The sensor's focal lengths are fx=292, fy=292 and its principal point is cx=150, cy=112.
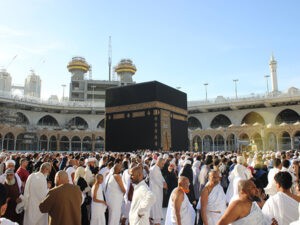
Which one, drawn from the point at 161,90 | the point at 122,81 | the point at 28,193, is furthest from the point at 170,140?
the point at 122,81

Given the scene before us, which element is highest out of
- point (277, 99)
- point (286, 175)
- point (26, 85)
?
point (26, 85)

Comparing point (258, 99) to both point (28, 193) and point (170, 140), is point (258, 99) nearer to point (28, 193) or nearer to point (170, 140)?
point (170, 140)

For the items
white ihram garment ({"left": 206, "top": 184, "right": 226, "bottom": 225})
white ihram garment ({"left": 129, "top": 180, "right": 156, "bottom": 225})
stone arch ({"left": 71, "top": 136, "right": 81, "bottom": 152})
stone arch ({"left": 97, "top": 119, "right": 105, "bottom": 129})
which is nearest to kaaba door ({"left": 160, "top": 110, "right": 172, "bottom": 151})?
white ihram garment ({"left": 206, "top": 184, "right": 226, "bottom": 225})

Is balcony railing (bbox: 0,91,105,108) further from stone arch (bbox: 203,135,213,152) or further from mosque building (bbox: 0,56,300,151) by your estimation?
stone arch (bbox: 203,135,213,152)

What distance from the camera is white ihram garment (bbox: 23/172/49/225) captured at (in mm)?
4152

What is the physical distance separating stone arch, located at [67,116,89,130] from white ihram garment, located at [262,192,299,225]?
40819 mm

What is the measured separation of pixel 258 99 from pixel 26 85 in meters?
40.5

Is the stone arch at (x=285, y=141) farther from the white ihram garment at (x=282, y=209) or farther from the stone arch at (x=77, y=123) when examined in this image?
the white ihram garment at (x=282, y=209)

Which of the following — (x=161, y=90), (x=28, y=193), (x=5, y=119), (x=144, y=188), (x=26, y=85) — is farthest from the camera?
(x=26, y=85)

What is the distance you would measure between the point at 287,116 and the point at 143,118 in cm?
2592

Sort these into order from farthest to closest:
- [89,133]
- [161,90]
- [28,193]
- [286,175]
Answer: [89,133], [161,90], [28,193], [286,175]

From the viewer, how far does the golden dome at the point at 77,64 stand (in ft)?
174

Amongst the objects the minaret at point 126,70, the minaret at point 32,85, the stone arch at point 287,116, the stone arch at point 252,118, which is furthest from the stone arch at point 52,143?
the stone arch at point 287,116

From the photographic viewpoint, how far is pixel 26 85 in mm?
53844
